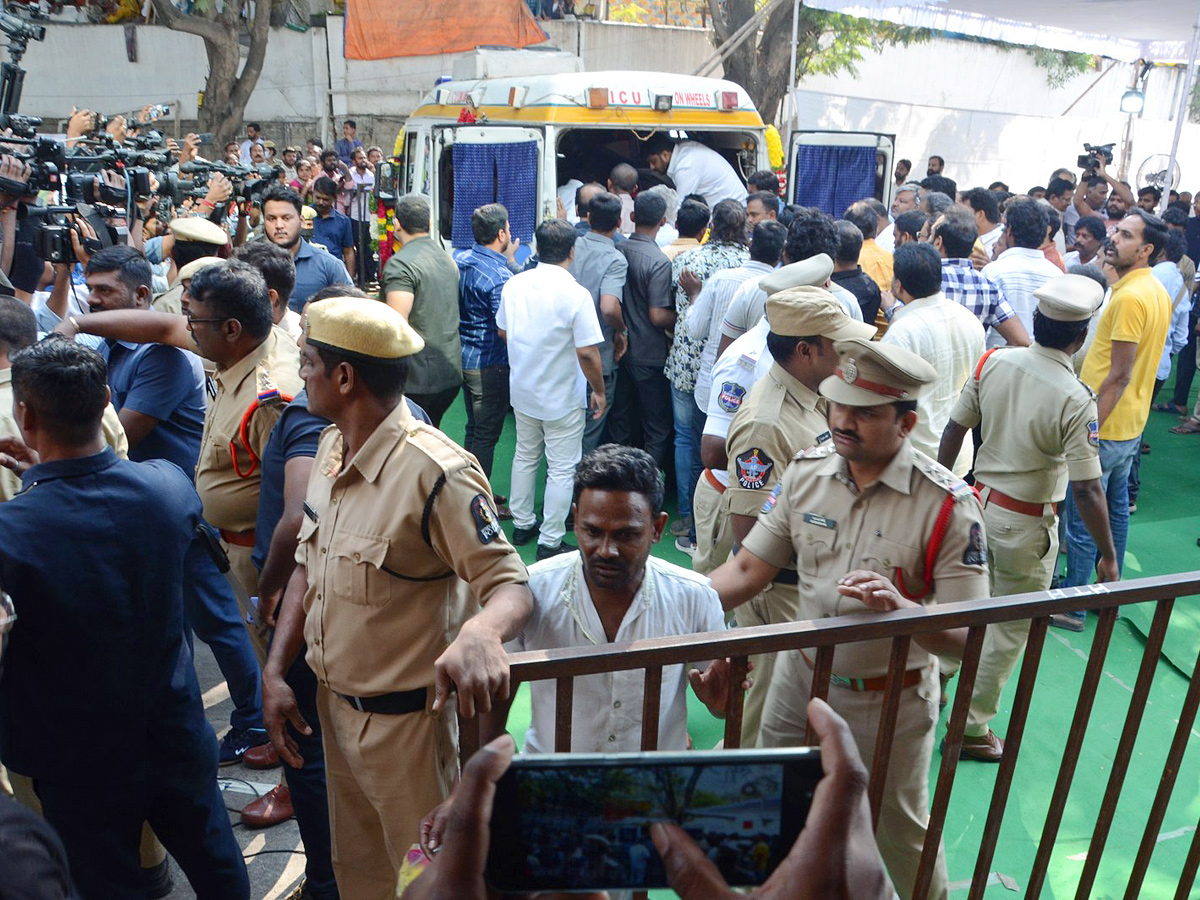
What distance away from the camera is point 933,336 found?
4230 millimetres

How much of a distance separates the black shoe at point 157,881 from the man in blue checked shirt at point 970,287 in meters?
4.29

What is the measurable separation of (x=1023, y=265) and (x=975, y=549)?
11.8 feet

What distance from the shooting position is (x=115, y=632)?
241cm

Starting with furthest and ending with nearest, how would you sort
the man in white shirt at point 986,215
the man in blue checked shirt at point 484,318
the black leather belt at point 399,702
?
the man in white shirt at point 986,215
the man in blue checked shirt at point 484,318
the black leather belt at point 399,702

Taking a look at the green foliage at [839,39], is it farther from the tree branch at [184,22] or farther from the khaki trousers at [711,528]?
the khaki trousers at [711,528]

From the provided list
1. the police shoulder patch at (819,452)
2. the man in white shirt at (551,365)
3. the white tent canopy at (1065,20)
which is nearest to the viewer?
the police shoulder patch at (819,452)

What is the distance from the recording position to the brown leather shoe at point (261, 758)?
3.62 metres

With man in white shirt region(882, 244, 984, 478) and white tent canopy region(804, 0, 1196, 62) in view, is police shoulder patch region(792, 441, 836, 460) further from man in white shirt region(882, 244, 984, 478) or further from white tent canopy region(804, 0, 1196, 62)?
white tent canopy region(804, 0, 1196, 62)

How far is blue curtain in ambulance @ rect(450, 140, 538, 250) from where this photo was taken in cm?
743

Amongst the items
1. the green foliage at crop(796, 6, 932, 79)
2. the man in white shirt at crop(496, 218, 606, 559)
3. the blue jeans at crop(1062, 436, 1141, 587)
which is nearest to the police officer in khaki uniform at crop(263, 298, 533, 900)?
the man in white shirt at crop(496, 218, 606, 559)

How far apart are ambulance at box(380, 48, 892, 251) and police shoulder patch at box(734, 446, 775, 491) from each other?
471 centimetres

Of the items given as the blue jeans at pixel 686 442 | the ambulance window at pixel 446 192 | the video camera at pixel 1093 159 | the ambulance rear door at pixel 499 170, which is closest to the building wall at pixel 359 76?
the video camera at pixel 1093 159

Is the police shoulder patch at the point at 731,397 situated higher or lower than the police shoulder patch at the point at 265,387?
lower

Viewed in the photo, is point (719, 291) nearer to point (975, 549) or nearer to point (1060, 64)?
point (975, 549)
